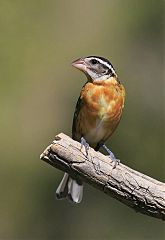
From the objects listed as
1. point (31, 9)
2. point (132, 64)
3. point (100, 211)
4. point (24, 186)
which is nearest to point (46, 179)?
point (24, 186)

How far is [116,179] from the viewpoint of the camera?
4.20 meters

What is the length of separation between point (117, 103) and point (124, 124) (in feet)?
11.3

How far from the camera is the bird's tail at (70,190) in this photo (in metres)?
5.29

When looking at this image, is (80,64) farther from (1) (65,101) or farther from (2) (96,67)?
(1) (65,101)

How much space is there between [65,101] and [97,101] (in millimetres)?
4583

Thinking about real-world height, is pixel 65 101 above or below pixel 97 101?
above

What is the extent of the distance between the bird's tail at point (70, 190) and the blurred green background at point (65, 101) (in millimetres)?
2257

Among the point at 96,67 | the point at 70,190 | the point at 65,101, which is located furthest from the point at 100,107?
the point at 65,101

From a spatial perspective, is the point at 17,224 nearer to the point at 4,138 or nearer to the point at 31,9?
the point at 4,138

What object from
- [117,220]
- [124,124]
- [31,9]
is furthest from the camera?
[31,9]

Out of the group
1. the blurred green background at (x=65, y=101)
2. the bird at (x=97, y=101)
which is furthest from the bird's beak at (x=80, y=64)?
the blurred green background at (x=65, y=101)

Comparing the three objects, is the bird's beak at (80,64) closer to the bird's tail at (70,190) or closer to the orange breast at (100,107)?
the orange breast at (100,107)

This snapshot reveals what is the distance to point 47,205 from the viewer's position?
26.6 ft

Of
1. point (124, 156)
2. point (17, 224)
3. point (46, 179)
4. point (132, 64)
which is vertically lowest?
point (17, 224)
